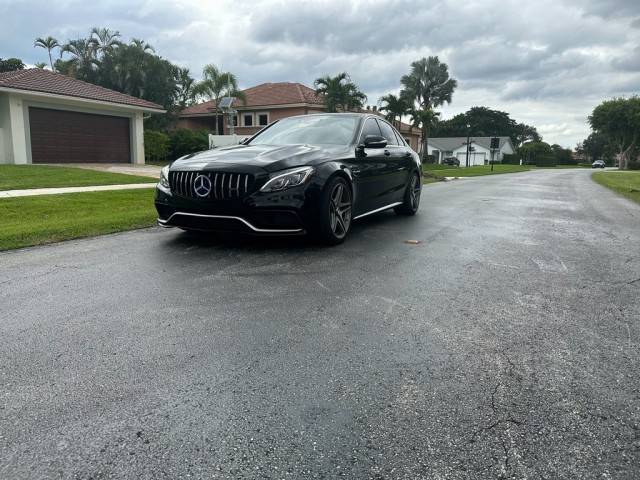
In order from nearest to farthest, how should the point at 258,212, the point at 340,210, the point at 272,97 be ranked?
1. the point at 258,212
2. the point at 340,210
3. the point at 272,97

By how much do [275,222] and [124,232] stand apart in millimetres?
2561

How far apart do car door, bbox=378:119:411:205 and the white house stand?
86979 millimetres

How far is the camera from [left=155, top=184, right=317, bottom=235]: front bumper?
203 inches

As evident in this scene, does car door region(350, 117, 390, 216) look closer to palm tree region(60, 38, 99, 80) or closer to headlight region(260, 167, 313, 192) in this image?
headlight region(260, 167, 313, 192)

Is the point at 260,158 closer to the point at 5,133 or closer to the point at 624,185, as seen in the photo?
the point at 624,185

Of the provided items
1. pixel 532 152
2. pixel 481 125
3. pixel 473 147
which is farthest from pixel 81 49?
pixel 481 125

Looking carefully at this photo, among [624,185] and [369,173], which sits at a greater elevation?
[369,173]

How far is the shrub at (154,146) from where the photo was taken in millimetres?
30156

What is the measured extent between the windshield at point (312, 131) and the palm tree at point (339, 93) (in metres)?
29.5

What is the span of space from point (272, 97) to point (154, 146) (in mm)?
18036

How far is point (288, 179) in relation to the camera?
5258mm

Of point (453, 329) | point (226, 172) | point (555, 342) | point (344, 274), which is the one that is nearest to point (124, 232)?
point (226, 172)

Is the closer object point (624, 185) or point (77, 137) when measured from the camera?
point (624, 185)

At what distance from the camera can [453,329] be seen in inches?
128
